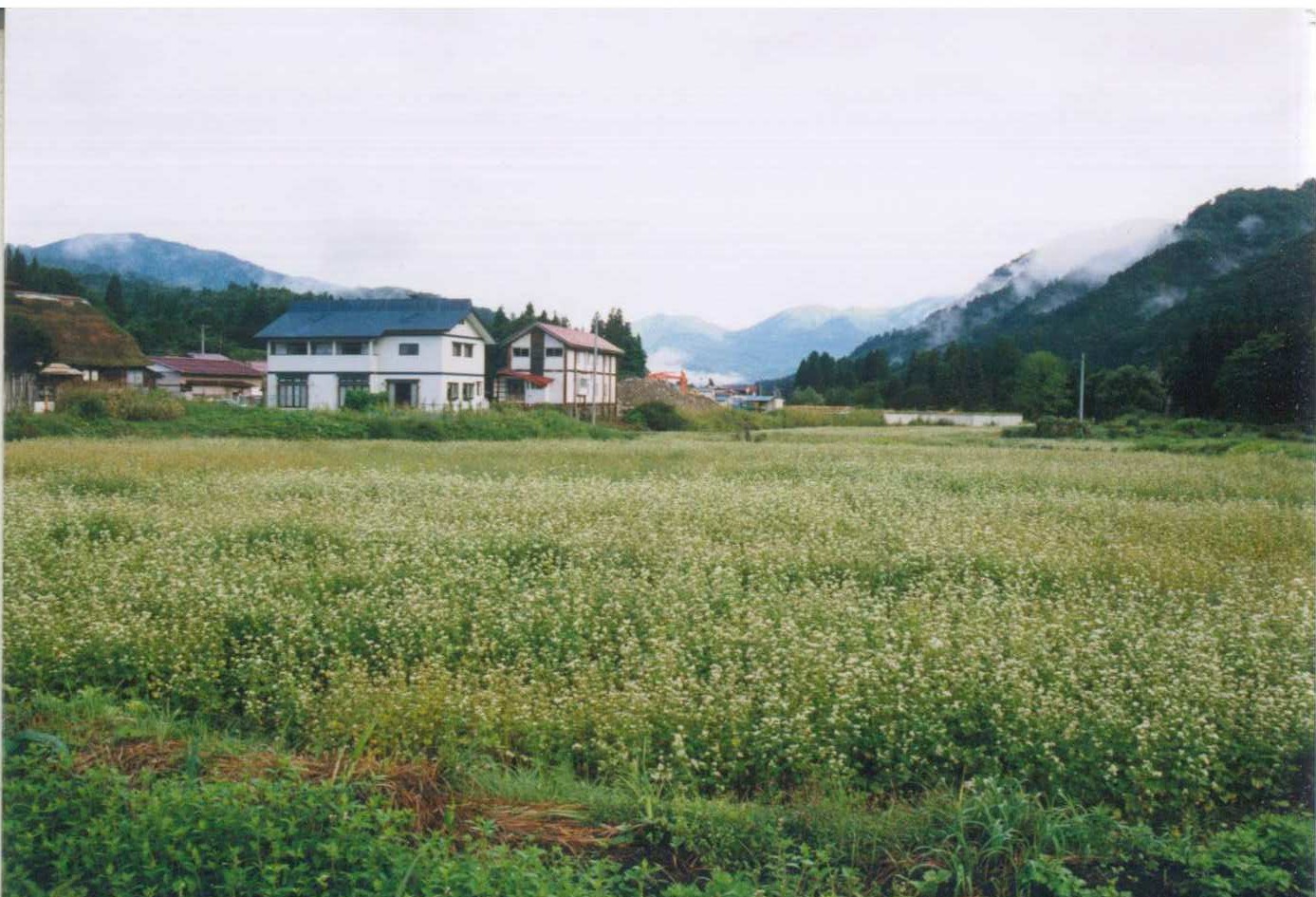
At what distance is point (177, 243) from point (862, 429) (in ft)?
17.5

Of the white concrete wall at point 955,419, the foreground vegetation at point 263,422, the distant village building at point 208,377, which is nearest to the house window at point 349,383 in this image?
the foreground vegetation at point 263,422

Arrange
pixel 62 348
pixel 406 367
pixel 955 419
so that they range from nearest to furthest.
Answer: pixel 62 348 → pixel 955 419 → pixel 406 367

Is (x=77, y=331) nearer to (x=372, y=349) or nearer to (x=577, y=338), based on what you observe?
(x=372, y=349)

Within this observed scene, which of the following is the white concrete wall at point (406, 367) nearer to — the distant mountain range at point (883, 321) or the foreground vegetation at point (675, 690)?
the foreground vegetation at point (675, 690)

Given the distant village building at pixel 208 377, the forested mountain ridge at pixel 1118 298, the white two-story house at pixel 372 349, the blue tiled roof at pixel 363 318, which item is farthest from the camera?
the white two-story house at pixel 372 349

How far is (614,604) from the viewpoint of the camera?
543 cm

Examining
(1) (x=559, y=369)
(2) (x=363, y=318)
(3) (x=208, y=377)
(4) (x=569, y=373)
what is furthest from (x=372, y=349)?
(4) (x=569, y=373)

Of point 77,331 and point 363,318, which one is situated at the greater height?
point 363,318

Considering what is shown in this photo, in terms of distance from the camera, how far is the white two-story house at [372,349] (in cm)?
743

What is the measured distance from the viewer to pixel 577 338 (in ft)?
25.8

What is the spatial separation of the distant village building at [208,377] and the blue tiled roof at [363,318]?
36 cm

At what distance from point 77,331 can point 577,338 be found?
12.7 ft

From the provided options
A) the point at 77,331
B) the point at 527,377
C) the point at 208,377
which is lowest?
the point at 208,377

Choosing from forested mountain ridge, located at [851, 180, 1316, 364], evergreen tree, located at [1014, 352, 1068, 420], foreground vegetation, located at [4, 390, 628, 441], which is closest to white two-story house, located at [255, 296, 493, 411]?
foreground vegetation, located at [4, 390, 628, 441]
